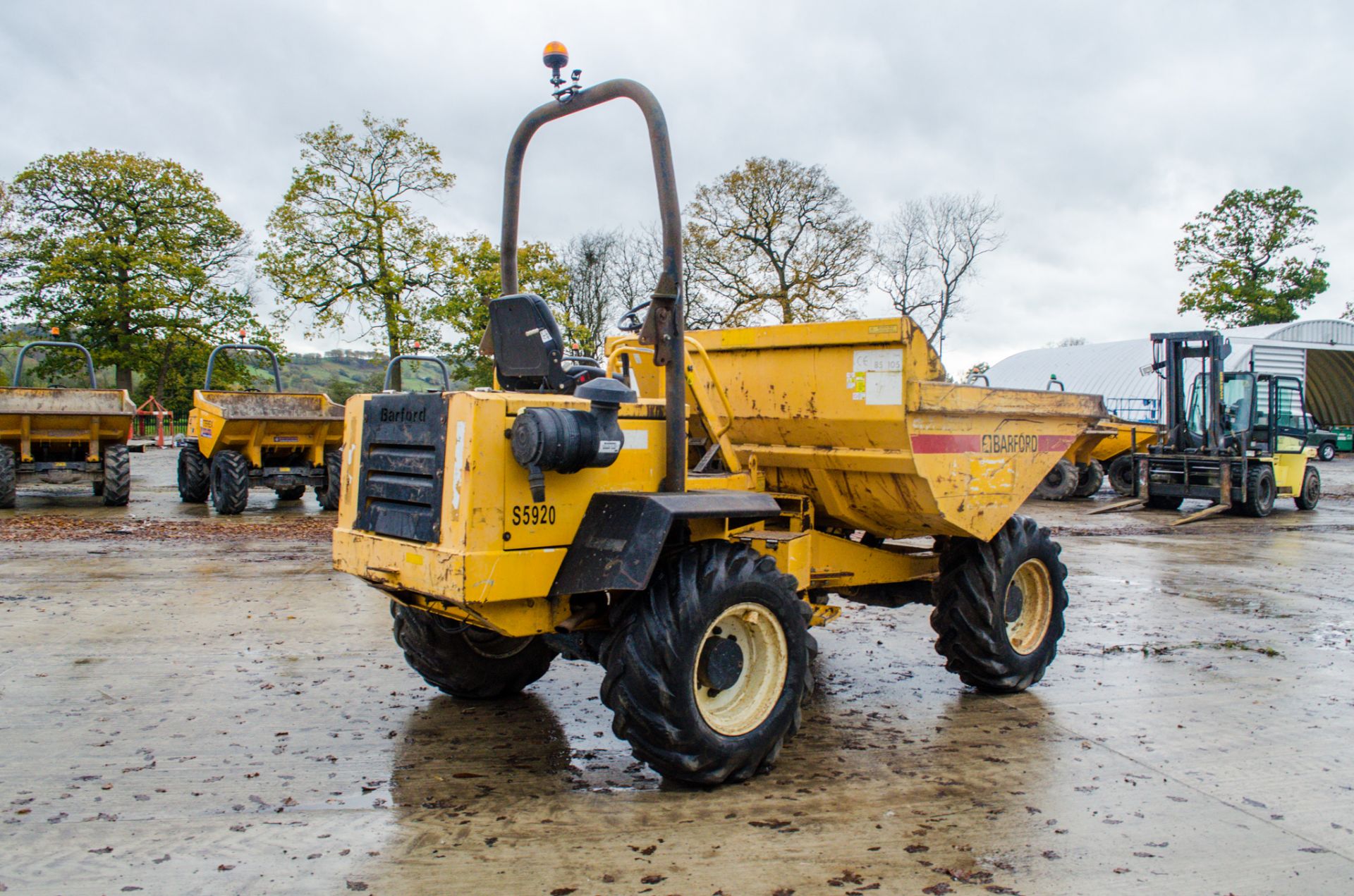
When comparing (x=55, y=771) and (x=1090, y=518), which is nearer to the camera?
(x=55, y=771)

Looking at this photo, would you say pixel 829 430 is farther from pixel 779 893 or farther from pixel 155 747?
pixel 155 747

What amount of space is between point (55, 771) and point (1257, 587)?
9.25 m

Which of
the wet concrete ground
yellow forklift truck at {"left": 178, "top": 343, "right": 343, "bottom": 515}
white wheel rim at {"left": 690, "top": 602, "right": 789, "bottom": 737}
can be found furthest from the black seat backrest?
yellow forklift truck at {"left": 178, "top": 343, "right": 343, "bottom": 515}

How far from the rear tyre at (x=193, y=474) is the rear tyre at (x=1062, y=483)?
44.9 ft

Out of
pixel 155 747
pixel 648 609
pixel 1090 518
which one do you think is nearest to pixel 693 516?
pixel 648 609

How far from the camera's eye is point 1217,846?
12.0 feet

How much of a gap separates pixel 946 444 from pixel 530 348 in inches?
82.3

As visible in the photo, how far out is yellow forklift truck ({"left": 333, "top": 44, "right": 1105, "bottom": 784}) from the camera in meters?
3.94

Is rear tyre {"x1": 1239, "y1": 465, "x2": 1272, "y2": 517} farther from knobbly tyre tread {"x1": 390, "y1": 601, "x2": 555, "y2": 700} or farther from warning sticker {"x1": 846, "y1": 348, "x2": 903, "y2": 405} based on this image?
knobbly tyre tread {"x1": 390, "y1": 601, "x2": 555, "y2": 700}

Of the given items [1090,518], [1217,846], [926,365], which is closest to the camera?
[1217,846]

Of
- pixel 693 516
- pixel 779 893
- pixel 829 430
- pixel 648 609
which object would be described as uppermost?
pixel 829 430

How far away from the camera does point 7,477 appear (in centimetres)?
1447

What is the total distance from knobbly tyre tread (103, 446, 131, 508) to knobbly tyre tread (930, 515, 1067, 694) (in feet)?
43.9

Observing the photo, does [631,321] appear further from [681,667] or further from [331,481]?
[331,481]
